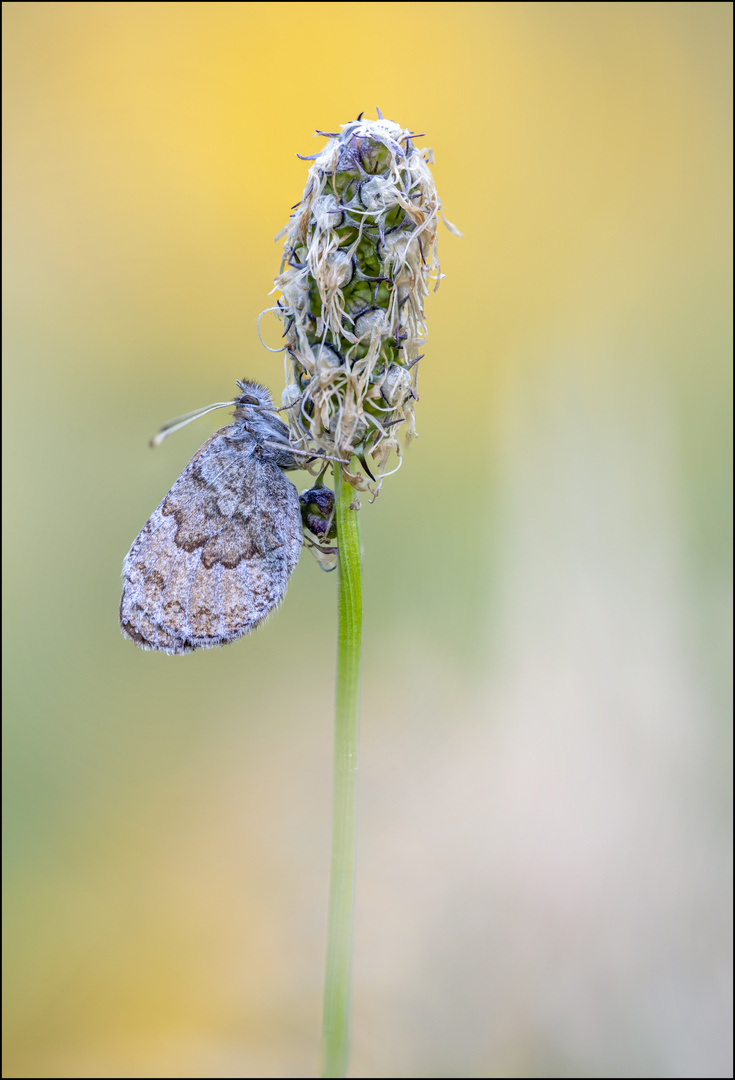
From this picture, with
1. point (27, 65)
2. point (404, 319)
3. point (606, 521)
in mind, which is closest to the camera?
point (404, 319)

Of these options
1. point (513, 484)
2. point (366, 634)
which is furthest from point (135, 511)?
point (513, 484)

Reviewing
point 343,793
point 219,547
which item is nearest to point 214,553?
point 219,547

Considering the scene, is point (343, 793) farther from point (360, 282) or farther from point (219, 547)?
point (360, 282)

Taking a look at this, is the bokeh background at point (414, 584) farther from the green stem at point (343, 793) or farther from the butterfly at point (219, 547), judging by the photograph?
the green stem at point (343, 793)

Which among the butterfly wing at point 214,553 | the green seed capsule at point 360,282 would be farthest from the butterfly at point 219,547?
the green seed capsule at point 360,282

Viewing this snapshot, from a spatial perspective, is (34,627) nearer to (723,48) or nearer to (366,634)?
(366,634)

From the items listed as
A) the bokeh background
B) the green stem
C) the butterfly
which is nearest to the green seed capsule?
the green stem
